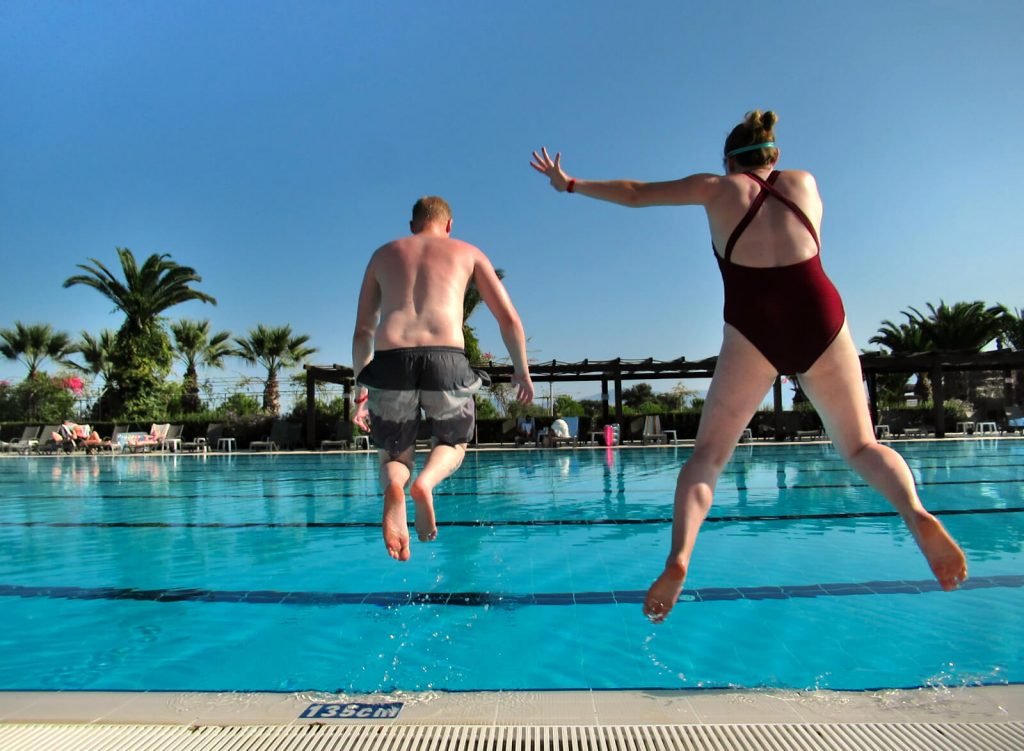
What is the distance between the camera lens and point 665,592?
7.25 feet

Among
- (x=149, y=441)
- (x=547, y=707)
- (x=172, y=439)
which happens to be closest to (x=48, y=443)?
(x=149, y=441)

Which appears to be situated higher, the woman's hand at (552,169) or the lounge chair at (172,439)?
the woman's hand at (552,169)

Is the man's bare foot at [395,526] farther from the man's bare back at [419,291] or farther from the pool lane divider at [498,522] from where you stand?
the pool lane divider at [498,522]

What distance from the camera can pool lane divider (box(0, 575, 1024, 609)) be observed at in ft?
13.6

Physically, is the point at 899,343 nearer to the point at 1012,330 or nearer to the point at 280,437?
the point at 1012,330

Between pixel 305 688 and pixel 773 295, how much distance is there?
2339mm

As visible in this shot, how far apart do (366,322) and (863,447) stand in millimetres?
1914

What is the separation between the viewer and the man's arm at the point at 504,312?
300 cm

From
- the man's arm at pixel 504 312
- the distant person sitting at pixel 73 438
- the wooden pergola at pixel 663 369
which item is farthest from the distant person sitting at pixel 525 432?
the man's arm at pixel 504 312

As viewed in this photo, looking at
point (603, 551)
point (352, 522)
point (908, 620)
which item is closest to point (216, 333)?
point (352, 522)

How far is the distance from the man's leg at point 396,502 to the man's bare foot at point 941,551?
167 centimetres

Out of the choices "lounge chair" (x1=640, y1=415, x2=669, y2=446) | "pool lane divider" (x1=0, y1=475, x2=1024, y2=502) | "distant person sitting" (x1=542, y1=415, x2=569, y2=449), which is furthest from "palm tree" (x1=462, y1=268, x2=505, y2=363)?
"pool lane divider" (x1=0, y1=475, x2=1024, y2=502)

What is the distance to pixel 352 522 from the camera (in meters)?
7.50

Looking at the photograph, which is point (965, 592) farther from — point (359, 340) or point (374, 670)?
point (359, 340)
